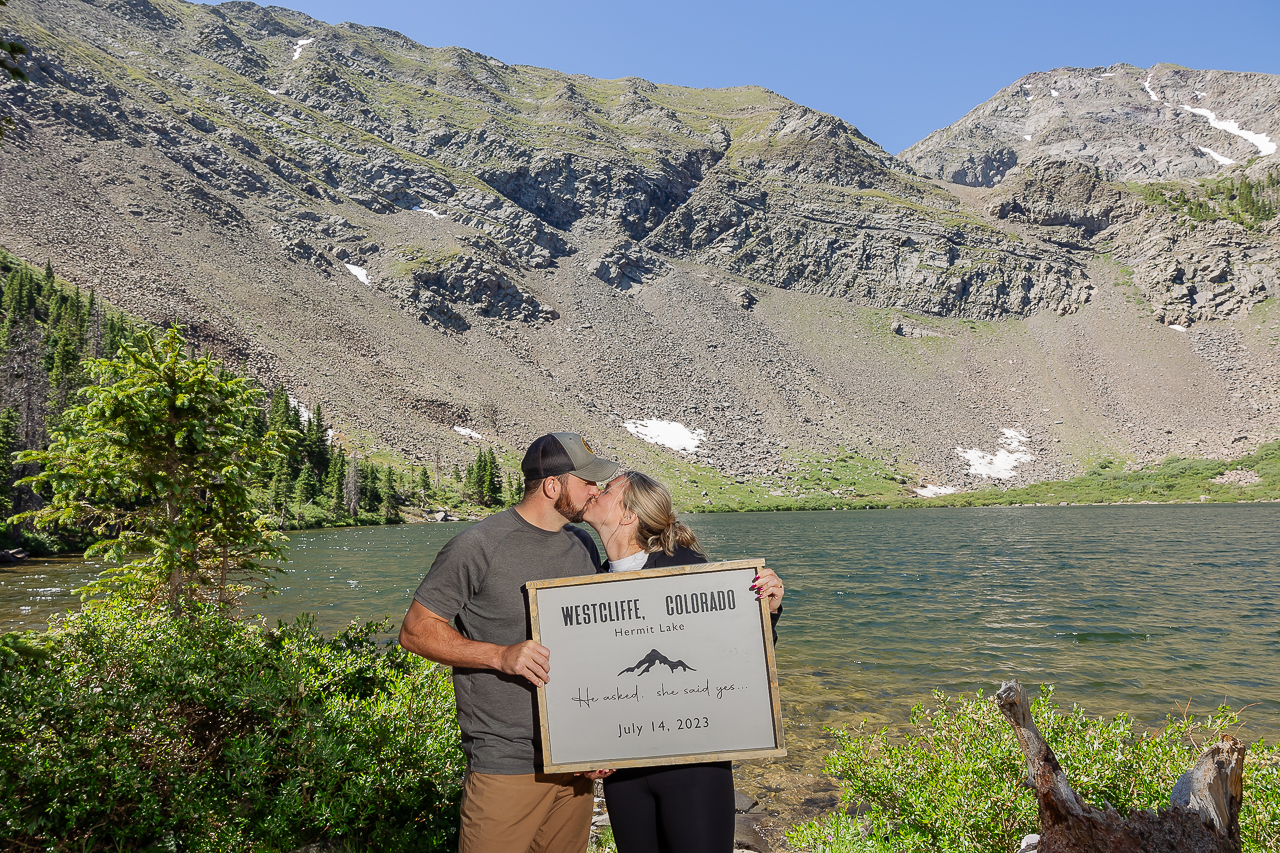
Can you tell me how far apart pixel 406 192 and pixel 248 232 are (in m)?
48.3

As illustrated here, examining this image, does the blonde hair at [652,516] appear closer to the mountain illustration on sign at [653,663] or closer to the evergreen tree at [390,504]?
the mountain illustration on sign at [653,663]

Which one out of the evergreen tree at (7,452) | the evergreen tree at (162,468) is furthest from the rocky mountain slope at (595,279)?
the evergreen tree at (162,468)

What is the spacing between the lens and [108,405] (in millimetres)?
9617

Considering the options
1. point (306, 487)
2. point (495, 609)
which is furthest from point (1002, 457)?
point (495, 609)

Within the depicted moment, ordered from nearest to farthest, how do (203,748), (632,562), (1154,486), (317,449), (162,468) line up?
(632,562), (203,748), (162,468), (317,449), (1154,486)

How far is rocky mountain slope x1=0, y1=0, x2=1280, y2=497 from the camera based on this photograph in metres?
109

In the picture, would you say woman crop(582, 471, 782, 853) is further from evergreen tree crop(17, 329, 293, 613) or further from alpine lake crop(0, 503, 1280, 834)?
evergreen tree crop(17, 329, 293, 613)

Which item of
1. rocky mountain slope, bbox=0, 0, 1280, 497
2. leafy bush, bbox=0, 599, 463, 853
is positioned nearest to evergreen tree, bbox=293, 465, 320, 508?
rocky mountain slope, bbox=0, 0, 1280, 497

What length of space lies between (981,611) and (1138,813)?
23.7m

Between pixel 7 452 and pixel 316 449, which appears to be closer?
pixel 7 452

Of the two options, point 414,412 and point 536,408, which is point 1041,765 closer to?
point 414,412

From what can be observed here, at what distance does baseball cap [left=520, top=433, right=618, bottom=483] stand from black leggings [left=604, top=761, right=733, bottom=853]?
6.28ft

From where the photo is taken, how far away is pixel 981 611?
2512 centimetres

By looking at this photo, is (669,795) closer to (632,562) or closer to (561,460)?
(632,562)
